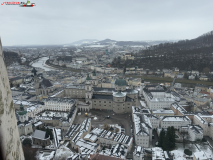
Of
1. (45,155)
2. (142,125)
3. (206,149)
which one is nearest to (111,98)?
(142,125)

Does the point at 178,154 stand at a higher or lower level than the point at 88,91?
lower

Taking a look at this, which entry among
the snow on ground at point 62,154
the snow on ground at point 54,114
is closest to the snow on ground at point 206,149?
the snow on ground at point 62,154

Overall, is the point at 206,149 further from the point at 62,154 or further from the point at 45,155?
the point at 45,155

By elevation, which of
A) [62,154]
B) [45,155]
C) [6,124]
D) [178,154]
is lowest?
[178,154]

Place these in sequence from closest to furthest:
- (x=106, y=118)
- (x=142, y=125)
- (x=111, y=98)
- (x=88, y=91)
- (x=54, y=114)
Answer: (x=142, y=125) < (x=106, y=118) < (x=54, y=114) < (x=111, y=98) < (x=88, y=91)

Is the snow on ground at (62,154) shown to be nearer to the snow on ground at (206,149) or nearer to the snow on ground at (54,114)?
the snow on ground at (54,114)

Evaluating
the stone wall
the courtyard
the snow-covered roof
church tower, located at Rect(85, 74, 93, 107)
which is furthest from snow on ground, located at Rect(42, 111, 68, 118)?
the stone wall

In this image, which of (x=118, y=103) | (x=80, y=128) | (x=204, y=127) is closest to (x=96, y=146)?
(x=80, y=128)

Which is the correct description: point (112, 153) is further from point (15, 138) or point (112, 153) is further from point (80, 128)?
point (15, 138)
